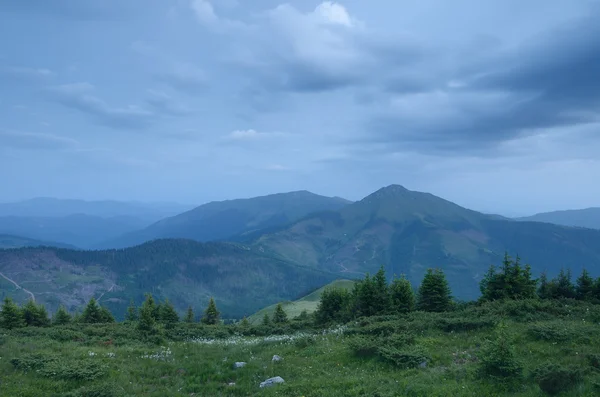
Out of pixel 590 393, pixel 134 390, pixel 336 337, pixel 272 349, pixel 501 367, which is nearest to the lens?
pixel 590 393

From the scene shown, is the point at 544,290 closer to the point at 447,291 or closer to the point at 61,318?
the point at 447,291

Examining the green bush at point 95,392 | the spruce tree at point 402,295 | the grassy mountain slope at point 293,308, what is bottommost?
the grassy mountain slope at point 293,308

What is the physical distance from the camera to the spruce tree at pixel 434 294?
3559 cm

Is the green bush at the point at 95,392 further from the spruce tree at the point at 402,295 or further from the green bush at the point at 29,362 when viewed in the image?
the spruce tree at the point at 402,295

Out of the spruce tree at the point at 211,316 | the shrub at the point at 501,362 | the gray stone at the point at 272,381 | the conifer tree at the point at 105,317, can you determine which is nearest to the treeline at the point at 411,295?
the conifer tree at the point at 105,317

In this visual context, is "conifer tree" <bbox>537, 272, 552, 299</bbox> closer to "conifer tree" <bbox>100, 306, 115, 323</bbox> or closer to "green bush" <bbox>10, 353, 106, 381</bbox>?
"green bush" <bbox>10, 353, 106, 381</bbox>

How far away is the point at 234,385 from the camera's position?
15.7 metres

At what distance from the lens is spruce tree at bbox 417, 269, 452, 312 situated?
3559 centimetres

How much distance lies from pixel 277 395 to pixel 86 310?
4692 cm

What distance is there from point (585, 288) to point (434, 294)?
1293 cm

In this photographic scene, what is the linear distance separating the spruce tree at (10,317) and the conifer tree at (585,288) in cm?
5585

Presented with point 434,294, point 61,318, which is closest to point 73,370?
point 434,294

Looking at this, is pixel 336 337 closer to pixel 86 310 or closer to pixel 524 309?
pixel 524 309

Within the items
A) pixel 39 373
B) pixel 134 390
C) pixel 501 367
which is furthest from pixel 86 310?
pixel 501 367
